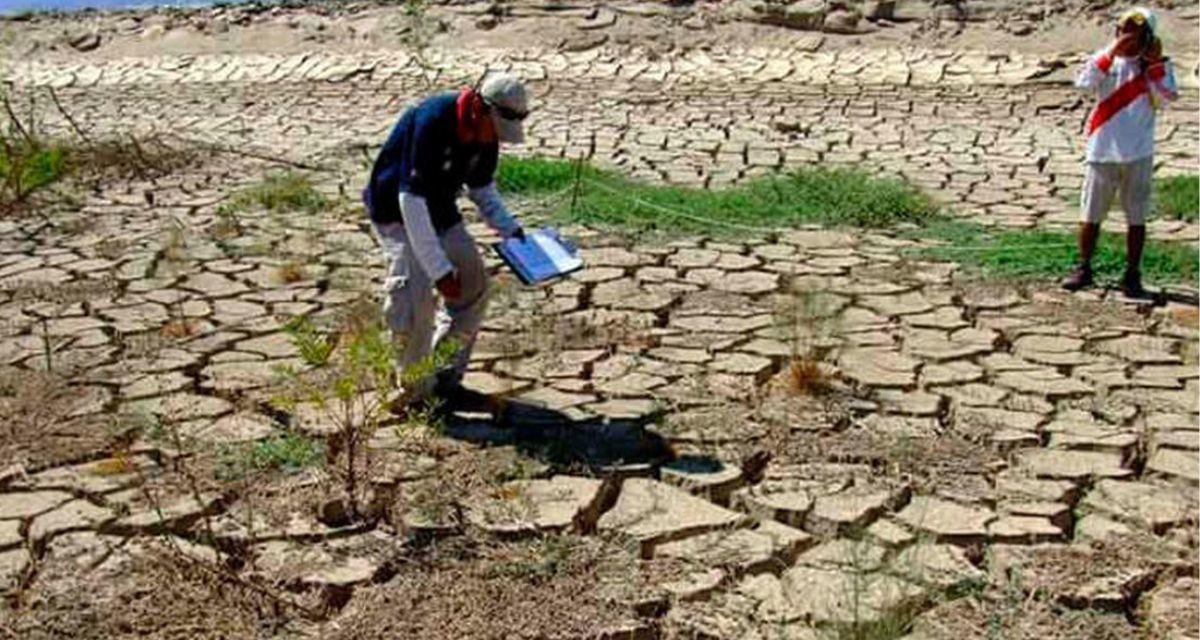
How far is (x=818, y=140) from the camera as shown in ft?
34.1

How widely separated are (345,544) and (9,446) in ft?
4.44

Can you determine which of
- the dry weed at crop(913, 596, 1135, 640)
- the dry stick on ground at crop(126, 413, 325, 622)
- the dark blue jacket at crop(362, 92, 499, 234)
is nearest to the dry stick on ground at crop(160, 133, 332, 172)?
the dark blue jacket at crop(362, 92, 499, 234)

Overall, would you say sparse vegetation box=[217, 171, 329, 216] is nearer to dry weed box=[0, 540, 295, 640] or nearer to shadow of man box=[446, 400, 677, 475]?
shadow of man box=[446, 400, 677, 475]

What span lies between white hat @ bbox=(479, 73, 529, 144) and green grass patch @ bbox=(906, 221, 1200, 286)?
9.96 ft

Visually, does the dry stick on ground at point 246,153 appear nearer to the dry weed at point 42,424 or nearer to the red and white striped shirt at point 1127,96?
the dry weed at point 42,424

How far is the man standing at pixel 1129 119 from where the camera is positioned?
629 cm

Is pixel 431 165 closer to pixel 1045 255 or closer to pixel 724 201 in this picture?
pixel 1045 255

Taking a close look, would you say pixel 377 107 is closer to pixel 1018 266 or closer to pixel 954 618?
pixel 1018 266

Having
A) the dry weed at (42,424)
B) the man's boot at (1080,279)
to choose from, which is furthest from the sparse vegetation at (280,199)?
the man's boot at (1080,279)

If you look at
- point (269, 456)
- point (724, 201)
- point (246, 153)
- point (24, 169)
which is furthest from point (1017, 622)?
point (246, 153)

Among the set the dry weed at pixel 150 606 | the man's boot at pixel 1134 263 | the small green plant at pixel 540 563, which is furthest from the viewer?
the man's boot at pixel 1134 263

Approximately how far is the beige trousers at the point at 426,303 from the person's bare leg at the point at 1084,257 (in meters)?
2.87

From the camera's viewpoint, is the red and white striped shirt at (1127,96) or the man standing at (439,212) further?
the red and white striped shirt at (1127,96)

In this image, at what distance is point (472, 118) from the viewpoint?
4.55m
